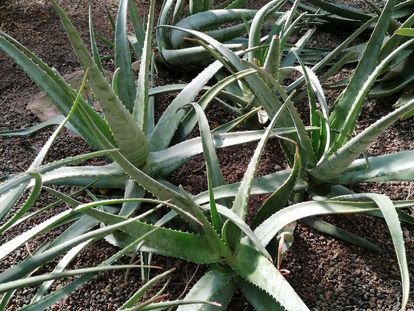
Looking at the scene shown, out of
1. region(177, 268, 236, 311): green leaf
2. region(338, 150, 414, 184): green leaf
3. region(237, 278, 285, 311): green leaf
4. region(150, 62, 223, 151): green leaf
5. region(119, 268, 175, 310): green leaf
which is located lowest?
region(237, 278, 285, 311): green leaf

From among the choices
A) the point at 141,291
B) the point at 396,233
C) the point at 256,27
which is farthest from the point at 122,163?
the point at 256,27

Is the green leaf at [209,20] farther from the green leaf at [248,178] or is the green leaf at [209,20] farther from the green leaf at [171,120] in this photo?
the green leaf at [248,178]

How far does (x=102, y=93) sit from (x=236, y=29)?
2.37 ft

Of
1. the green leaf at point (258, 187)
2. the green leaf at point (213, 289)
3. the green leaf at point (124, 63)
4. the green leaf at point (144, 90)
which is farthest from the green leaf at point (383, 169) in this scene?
the green leaf at point (124, 63)

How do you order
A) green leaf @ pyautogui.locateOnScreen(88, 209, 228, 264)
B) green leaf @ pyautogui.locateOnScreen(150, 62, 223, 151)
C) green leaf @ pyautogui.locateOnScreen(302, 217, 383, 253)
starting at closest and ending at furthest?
green leaf @ pyautogui.locateOnScreen(88, 209, 228, 264) → green leaf @ pyautogui.locateOnScreen(302, 217, 383, 253) → green leaf @ pyautogui.locateOnScreen(150, 62, 223, 151)

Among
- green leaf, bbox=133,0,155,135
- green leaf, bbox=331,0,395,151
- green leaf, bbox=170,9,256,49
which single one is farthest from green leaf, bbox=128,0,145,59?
green leaf, bbox=331,0,395,151

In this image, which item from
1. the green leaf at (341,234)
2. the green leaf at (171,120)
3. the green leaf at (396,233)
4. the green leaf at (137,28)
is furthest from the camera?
the green leaf at (137,28)

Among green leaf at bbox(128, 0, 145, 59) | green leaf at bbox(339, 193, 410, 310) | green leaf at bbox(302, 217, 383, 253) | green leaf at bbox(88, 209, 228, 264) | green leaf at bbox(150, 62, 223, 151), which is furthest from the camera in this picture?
green leaf at bbox(128, 0, 145, 59)

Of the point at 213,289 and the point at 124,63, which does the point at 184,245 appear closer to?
the point at 213,289

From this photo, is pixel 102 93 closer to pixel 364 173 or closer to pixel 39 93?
pixel 364 173

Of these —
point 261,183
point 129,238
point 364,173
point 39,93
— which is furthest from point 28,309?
point 39,93

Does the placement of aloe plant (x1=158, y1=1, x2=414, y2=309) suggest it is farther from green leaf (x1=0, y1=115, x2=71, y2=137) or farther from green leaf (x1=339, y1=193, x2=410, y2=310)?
green leaf (x1=0, y1=115, x2=71, y2=137)

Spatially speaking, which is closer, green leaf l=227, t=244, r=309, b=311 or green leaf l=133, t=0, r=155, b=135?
green leaf l=227, t=244, r=309, b=311

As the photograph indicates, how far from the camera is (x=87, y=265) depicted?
114cm
